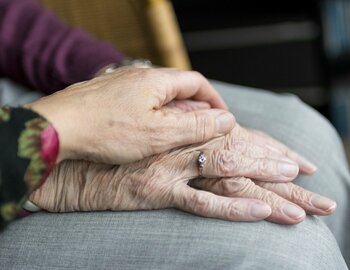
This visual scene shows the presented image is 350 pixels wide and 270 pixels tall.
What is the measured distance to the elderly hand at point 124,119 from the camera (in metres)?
0.83

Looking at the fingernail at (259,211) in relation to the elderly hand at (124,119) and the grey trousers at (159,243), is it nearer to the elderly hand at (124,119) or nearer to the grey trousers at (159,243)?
the grey trousers at (159,243)

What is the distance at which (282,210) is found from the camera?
0.84 metres

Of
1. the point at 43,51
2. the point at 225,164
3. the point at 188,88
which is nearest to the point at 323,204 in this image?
the point at 225,164

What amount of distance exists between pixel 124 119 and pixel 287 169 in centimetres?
24

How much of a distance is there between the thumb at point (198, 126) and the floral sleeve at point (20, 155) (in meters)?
0.18

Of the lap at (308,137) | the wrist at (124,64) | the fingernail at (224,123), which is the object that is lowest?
the lap at (308,137)

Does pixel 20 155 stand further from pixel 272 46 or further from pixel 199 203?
pixel 272 46

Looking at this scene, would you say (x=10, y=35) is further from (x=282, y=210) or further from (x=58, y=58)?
(x=282, y=210)

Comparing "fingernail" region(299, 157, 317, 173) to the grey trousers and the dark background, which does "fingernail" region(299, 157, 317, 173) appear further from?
the dark background

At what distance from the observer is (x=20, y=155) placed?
756 millimetres

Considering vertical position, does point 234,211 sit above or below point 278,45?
above

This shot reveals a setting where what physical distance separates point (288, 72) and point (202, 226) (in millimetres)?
1475

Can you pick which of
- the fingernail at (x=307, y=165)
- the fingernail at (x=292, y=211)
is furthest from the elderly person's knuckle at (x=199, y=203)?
the fingernail at (x=307, y=165)

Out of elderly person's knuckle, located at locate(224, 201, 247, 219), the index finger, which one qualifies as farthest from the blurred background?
elderly person's knuckle, located at locate(224, 201, 247, 219)
